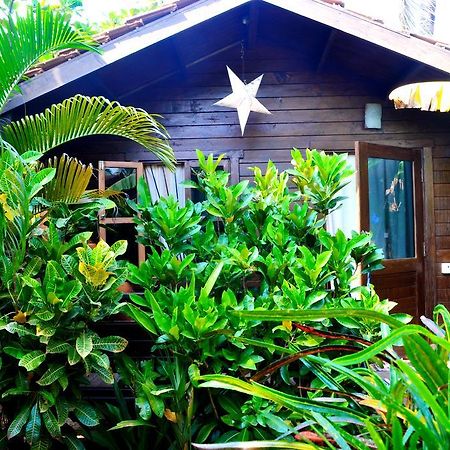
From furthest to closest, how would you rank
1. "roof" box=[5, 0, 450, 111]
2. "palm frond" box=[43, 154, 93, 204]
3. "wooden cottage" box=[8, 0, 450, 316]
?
"wooden cottage" box=[8, 0, 450, 316] < "roof" box=[5, 0, 450, 111] < "palm frond" box=[43, 154, 93, 204]

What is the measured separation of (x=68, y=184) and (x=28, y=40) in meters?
0.77

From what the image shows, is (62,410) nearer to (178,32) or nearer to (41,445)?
(41,445)

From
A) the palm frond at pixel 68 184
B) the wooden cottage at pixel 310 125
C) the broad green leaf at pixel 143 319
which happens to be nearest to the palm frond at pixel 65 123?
the palm frond at pixel 68 184

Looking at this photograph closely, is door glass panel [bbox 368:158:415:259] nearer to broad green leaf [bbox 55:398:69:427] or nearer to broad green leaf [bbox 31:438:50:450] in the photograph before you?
broad green leaf [bbox 55:398:69:427]

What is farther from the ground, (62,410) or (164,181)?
(164,181)

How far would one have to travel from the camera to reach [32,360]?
5.98 ft

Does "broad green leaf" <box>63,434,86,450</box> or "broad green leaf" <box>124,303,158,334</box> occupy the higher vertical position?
"broad green leaf" <box>124,303,158,334</box>

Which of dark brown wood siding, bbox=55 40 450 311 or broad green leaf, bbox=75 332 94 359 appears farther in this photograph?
dark brown wood siding, bbox=55 40 450 311

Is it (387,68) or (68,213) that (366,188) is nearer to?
(387,68)

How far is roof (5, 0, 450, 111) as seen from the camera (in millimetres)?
3273

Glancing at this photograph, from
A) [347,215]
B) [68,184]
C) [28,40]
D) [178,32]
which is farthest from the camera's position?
[347,215]

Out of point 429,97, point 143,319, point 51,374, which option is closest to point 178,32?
point 429,97

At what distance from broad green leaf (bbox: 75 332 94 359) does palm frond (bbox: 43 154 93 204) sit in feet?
2.84

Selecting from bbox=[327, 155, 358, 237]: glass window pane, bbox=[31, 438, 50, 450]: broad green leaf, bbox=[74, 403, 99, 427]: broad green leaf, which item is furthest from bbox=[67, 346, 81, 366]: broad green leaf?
bbox=[327, 155, 358, 237]: glass window pane
